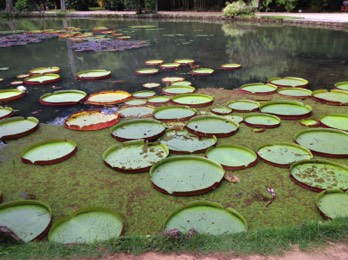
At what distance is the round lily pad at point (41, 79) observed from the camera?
23.8 feet

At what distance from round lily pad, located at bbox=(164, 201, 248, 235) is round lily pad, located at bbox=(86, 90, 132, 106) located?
3.42 metres

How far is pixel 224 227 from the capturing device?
2.74m

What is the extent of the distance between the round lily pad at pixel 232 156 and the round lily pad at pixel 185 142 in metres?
0.16

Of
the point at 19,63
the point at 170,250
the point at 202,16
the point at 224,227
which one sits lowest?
the point at 224,227

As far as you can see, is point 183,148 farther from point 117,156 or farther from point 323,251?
point 323,251

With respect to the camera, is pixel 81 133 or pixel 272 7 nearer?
pixel 81 133

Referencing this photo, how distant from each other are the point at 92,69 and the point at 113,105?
306 cm

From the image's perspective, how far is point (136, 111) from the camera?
17.9 ft

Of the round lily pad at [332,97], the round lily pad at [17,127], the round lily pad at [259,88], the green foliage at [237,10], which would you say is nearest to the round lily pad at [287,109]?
the round lily pad at [332,97]

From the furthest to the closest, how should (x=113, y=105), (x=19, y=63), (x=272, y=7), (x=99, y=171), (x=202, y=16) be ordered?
(x=272, y=7), (x=202, y=16), (x=19, y=63), (x=113, y=105), (x=99, y=171)

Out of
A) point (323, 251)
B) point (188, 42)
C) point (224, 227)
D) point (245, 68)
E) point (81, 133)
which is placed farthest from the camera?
point (188, 42)

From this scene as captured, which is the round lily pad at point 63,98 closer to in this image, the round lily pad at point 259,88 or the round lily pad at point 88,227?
the round lily pad at point 259,88

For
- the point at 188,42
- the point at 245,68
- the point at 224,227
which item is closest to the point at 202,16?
the point at 188,42

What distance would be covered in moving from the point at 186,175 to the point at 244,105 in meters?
2.46
